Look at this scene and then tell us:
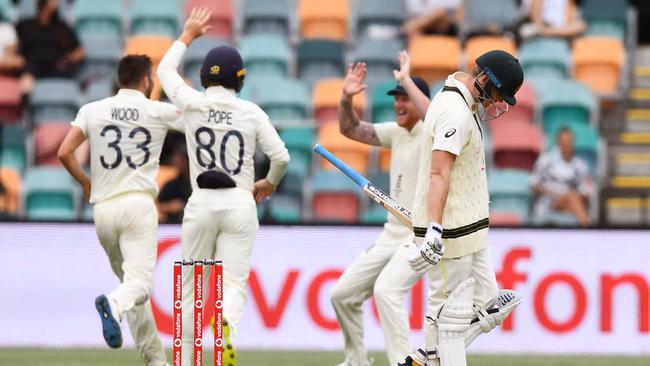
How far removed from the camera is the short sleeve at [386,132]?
10664 millimetres

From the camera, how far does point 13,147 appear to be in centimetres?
1593

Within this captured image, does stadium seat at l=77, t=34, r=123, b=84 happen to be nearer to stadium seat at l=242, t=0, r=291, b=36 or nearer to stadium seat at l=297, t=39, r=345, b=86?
stadium seat at l=242, t=0, r=291, b=36

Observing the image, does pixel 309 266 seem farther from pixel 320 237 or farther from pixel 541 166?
pixel 541 166

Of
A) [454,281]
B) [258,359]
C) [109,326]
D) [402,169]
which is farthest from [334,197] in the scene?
[454,281]

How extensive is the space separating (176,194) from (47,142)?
2.39 meters

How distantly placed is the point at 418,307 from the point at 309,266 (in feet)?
3.20

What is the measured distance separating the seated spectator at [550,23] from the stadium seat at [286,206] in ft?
12.4

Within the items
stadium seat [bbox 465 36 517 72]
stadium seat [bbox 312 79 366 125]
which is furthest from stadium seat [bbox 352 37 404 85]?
stadium seat [bbox 465 36 517 72]

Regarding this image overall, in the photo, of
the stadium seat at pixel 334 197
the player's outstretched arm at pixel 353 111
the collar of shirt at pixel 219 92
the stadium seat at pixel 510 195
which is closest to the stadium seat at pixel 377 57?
the stadium seat at pixel 334 197

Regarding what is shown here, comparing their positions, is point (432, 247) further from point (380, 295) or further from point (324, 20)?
point (324, 20)

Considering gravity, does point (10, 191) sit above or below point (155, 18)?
below

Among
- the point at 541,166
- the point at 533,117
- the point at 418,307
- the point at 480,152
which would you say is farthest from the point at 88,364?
the point at 533,117

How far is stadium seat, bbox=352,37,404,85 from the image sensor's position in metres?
17.0

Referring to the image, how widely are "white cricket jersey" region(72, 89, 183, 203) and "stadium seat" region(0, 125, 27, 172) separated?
19.3 ft
